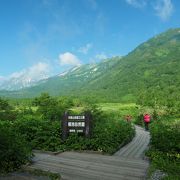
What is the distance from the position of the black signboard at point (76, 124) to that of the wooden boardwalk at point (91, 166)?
135cm

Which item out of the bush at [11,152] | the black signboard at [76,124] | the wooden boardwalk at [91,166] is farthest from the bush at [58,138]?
the bush at [11,152]

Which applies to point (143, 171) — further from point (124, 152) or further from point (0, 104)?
point (0, 104)

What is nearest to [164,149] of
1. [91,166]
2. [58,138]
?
[91,166]

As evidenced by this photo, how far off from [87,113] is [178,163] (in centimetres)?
470

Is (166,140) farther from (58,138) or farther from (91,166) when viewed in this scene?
(58,138)

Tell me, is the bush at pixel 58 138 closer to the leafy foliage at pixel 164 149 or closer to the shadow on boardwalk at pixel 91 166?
the shadow on boardwalk at pixel 91 166

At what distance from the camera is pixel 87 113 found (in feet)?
41.0

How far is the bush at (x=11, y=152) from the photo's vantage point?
8219mm

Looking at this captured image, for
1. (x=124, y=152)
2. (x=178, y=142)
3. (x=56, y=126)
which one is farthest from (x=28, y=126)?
(x=178, y=142)

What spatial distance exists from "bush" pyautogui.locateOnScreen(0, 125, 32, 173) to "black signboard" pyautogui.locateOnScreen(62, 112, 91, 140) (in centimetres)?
341

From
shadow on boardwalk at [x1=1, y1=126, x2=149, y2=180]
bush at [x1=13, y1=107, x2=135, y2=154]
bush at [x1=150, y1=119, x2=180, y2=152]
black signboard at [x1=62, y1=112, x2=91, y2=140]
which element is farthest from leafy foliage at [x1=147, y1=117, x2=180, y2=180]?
black signboard at [x1=62, y1=112, x2=91, y2=140]

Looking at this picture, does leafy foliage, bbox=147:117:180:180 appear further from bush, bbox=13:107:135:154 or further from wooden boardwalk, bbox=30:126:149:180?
bush, bbox=13:107:135:154

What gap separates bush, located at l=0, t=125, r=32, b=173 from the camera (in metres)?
8.22

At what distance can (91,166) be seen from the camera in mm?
8922
